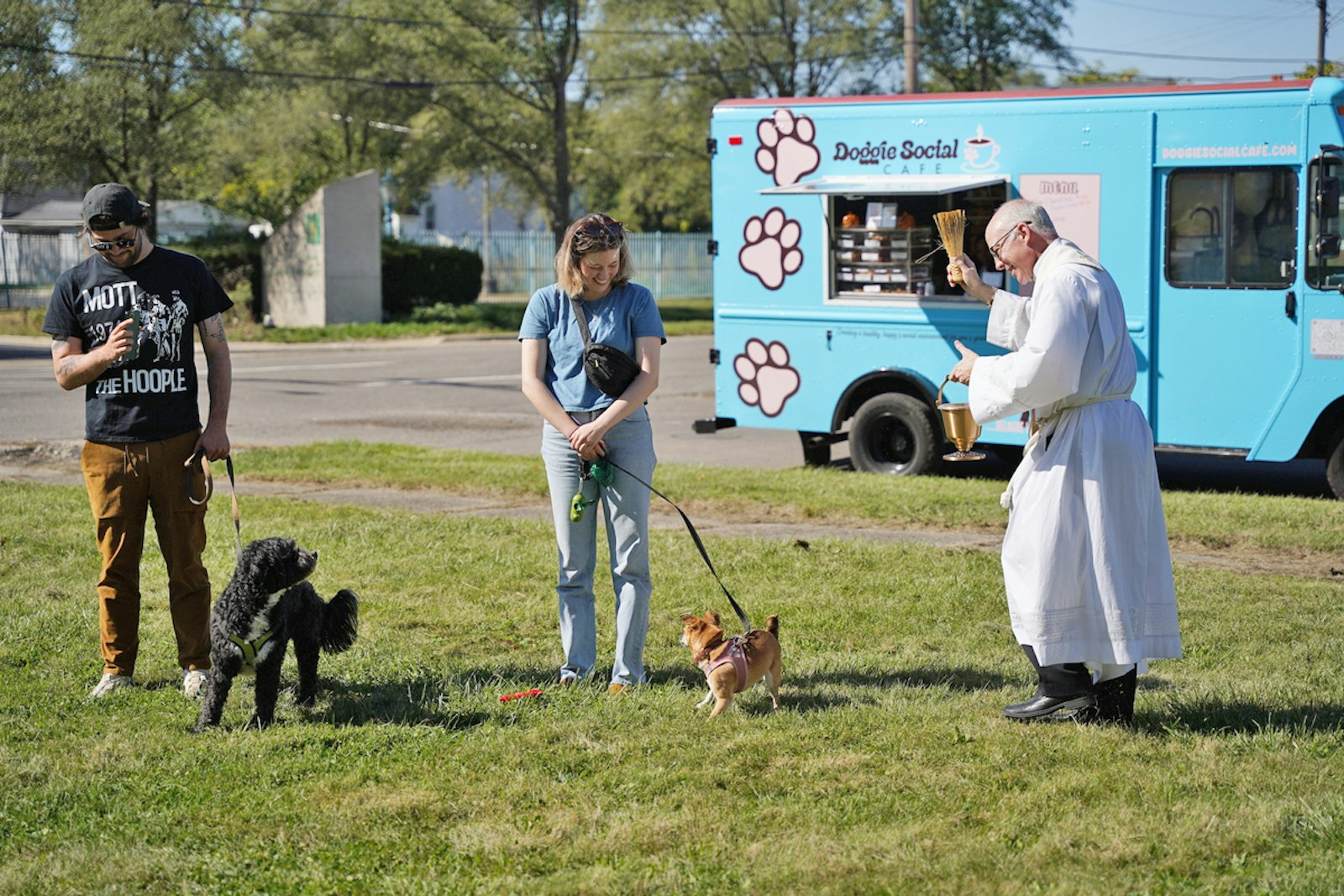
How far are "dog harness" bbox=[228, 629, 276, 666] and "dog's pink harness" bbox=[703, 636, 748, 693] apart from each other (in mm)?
1576

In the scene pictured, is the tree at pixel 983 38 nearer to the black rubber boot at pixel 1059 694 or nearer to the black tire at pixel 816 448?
the black tire at pixel 816 448

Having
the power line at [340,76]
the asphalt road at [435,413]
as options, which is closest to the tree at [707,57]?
the power line at [340,76]

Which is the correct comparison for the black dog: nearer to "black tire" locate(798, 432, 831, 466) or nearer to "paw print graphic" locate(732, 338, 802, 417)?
"paw print graphic" locate(732, 338, 802, 417)

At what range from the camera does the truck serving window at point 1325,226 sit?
943cm

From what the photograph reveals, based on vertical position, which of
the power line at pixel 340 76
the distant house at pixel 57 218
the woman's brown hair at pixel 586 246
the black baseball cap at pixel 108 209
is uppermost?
the power line at pixel 340 76

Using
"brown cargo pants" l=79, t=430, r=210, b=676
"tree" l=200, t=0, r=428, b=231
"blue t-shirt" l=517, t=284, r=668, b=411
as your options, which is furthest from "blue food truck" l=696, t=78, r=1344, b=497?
"tree" l=200, t=0, r=428, b=231

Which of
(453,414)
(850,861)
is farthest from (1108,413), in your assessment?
(453,414)

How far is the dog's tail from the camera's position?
5309 millimetres

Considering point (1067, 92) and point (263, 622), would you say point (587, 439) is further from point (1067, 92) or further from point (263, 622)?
point (1067, 92)

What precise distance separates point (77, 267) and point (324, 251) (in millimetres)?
25516

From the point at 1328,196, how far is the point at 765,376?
14.6 feet

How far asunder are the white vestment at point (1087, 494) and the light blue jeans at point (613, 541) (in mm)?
1368

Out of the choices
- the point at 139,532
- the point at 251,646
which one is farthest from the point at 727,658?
the point at 139,532

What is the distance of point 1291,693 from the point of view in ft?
17.7
